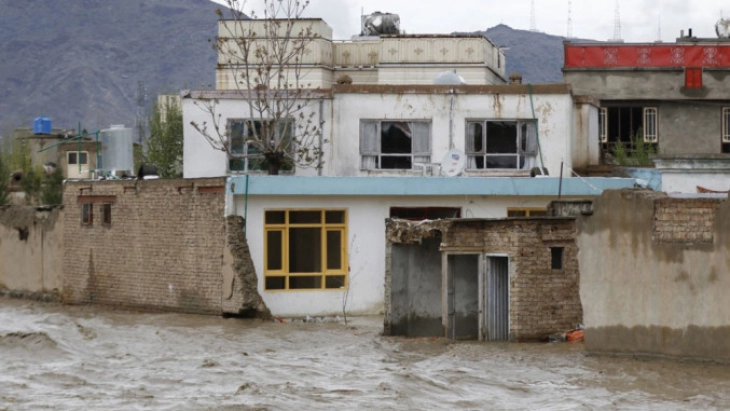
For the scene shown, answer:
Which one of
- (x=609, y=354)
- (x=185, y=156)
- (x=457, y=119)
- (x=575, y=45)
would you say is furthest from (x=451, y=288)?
(x=575, y=45)

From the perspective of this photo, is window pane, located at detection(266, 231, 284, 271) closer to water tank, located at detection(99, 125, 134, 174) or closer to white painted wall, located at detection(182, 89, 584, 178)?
white painted wall, located at detection(182, 89, 584, 178)

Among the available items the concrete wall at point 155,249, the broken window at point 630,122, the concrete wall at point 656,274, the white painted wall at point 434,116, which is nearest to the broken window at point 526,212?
the white painted wall at point 434,116

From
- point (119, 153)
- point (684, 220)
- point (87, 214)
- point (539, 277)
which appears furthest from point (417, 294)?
point (119, 153)

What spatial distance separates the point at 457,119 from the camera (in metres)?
33.2

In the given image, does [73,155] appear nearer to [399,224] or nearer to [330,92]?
[330,92]

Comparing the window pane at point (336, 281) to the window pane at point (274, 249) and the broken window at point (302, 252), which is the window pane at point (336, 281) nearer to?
the broken window at point (302, 252)

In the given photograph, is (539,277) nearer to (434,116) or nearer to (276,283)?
(276,283)

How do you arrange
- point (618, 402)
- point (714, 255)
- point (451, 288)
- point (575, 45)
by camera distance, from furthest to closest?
point (575, 45)
point (451, 288)
point (714, 255)
point (618, 402)

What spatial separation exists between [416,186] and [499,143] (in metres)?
4.60

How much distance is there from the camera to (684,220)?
2000 centimetres

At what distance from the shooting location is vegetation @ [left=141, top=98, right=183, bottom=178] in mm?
59438

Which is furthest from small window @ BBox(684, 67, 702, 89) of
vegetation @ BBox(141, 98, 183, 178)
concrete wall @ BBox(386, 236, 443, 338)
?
concrete wall @ BBox(386, 236, 443, 338)

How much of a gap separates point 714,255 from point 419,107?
14308 millimetres

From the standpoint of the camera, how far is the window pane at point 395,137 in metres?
33.4
